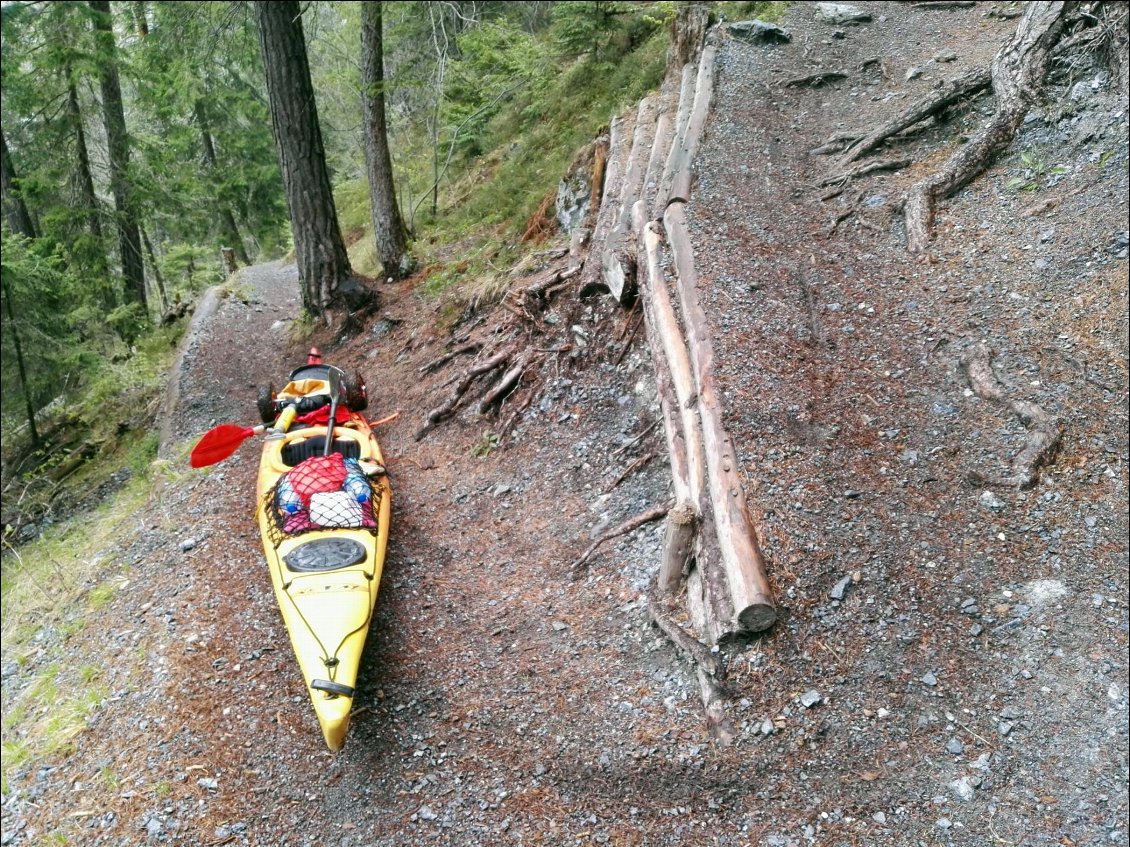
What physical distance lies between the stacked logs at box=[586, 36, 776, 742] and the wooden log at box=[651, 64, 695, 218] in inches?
0.6

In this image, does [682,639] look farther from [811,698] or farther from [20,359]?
[20,359]

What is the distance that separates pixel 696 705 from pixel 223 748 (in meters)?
3.18

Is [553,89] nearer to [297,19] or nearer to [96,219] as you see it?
[297,19]

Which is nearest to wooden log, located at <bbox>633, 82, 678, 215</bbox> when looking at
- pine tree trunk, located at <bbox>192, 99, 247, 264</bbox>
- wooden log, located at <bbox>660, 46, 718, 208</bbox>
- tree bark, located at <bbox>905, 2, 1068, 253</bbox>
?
wooden log, located at <bbox>660, 46, 718, 208</bbox>

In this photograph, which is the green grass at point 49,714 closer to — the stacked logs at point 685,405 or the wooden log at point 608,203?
the stacked logs at point 685,405

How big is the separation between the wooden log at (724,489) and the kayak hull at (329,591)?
2.44m

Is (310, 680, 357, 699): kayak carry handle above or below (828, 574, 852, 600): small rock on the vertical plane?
below

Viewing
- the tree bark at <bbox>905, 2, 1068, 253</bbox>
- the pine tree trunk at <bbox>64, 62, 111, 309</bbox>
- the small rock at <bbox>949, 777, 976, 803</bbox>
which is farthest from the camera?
the pine tree trunk at <bbox>64, 62, 111, 309</bbox>

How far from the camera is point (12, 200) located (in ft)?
45.5

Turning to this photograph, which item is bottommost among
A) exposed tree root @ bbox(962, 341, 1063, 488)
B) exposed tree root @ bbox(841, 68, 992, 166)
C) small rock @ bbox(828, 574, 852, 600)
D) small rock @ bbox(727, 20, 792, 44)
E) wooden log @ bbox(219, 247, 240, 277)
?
wooden log @ bbox(219, 247, 240, 277)

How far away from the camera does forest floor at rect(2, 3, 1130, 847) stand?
390cm

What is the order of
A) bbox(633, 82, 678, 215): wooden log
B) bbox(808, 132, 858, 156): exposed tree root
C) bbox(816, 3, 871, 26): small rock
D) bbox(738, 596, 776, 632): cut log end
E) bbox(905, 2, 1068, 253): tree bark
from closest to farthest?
bbox(738, 596, 776, 632): cut log end, bbox(905, 2, 1068, 253): tree bark, bbox(633, 82, 678, 215): wooden log, bbox(808, 132, 858, 156): exposed tree root, bbox(816, 3, 871, 26): small rock

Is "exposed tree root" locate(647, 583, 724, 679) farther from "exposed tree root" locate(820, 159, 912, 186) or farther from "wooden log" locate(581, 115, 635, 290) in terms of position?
"exposed tree root" locate(820, 159, 912, 186)

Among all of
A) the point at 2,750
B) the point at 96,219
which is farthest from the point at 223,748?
the point at 96,219
